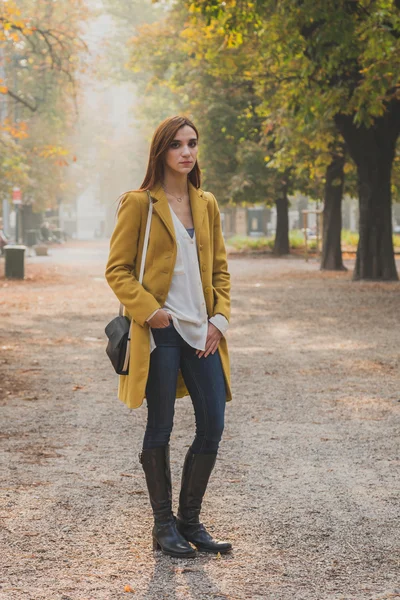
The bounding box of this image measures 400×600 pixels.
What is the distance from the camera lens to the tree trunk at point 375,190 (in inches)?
907

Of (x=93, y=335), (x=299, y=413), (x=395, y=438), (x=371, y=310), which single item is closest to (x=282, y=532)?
(x=395, y=438)

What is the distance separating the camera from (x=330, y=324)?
49.7 feet

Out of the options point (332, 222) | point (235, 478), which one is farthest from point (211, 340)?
point (332, 222)

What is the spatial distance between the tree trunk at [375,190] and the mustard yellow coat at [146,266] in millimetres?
18828

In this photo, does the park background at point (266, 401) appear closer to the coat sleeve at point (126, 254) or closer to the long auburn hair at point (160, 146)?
the coat sleeve at point (126, 254)

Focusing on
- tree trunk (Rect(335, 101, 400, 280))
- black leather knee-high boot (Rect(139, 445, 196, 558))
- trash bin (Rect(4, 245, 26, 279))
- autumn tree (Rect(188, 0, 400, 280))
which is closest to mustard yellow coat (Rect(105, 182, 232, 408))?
black leather knee-high boot (Rect(139, 445, 196, 558))

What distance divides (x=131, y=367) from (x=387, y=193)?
20.0 metres

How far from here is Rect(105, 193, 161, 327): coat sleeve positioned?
438 cm

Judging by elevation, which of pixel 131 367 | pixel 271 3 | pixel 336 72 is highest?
A: pixel 271 3

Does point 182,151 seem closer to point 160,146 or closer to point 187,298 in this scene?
point 160,146

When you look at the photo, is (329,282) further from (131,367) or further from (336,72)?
(131,367)

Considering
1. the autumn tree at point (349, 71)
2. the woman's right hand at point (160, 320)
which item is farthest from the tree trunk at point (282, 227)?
the woman's right hand at point (160, 320)

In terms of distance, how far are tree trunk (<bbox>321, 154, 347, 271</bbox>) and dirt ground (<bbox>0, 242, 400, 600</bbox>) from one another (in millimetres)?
15984

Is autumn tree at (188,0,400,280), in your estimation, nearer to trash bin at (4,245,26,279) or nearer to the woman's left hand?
trash bin at (4,245,26,279)
